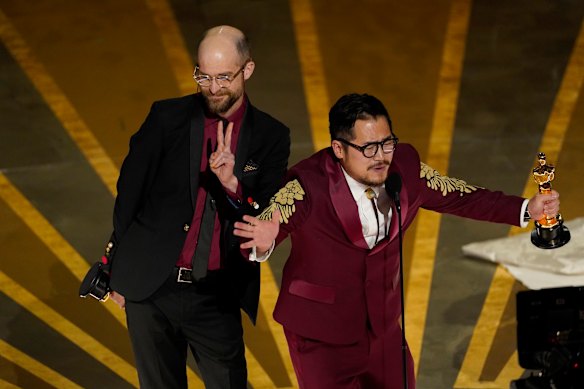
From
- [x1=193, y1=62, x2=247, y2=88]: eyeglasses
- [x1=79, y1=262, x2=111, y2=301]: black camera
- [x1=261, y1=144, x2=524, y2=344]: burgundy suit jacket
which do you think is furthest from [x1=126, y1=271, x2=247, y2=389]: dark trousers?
[x1=193, y1=62, x2=247, y2=88]: eyeglasses

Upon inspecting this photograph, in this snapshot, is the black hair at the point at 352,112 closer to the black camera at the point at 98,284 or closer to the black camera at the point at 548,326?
the black camera at the point at 548,326

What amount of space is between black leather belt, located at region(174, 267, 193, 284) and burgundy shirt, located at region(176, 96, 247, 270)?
2 centimetres

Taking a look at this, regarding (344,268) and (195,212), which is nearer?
(344,268)

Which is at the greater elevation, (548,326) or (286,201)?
(286,201)

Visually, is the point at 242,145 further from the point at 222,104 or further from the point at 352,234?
the point at 352,234

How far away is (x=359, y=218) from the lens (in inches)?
198

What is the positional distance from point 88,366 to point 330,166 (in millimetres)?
2258

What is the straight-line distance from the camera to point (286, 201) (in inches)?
197

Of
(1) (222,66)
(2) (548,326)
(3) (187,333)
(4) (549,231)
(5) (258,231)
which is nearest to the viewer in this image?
(5) (258,231)

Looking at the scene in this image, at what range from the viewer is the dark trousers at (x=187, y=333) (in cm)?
546

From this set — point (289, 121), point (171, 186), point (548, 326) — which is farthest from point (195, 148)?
point (289, 121)

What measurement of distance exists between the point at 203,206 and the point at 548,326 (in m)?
1.41

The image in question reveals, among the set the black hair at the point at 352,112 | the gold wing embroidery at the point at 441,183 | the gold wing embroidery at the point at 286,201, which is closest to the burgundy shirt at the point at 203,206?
the gold wing embroidery at the point at 286,201

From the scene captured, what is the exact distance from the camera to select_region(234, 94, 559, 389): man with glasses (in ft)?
16.3
